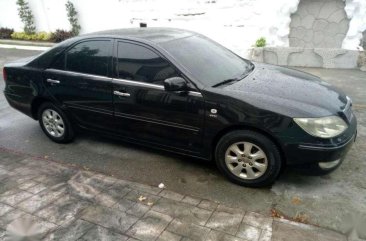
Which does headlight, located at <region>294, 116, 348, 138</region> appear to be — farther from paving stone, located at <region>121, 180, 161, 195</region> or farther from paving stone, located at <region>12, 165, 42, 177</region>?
paving stone, located at <region>12, 165, 42, 177</region>

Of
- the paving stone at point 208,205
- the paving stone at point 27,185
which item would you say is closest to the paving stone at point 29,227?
the paving stone at point 27,185

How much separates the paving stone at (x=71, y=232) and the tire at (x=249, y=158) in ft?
5.05

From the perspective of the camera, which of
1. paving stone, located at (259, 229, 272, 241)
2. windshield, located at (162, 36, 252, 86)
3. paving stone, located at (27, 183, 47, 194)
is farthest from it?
windshield, located at (162, 36, 252, 86)

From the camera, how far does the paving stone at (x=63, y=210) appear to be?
10.8 feet

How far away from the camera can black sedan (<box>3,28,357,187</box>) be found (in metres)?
3.47

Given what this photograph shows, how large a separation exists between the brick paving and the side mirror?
112cm

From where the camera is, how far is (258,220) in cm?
322

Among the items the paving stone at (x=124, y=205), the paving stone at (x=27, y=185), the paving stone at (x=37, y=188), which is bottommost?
the paving stone at (x=124, y=205)

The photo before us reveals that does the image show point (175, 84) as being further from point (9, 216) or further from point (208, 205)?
point (9, 216)

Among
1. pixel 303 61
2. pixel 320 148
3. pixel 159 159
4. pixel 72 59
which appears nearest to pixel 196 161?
pixel 159 159

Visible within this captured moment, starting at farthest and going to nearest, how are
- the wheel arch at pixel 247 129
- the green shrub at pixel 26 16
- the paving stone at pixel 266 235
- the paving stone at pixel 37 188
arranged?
the green shrub at pixel 26 16
the paving stone at pixel 37 188
the wheel arch at pixel 247 129
the paving stone at pixel 266 235

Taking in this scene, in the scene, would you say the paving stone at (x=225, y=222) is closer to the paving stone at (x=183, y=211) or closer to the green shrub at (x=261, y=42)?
the paving stone at (x=183, y=211)

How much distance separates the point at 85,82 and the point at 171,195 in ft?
6.24

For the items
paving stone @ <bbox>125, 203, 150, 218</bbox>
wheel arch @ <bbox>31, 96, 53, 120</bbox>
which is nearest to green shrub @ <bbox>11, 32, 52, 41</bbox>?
wheel arch @ <bbox>31, 96, 53, 120</bbox>
